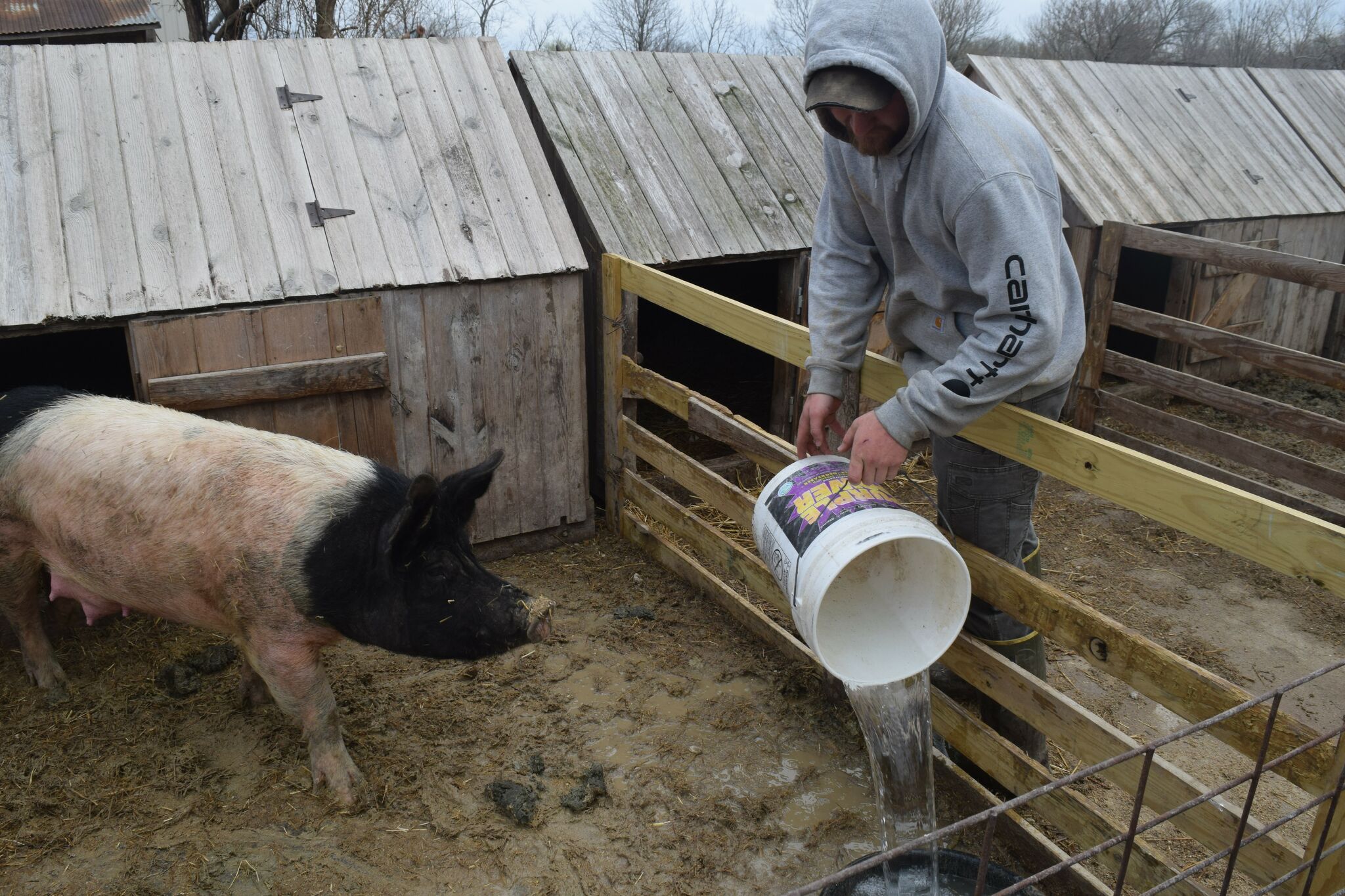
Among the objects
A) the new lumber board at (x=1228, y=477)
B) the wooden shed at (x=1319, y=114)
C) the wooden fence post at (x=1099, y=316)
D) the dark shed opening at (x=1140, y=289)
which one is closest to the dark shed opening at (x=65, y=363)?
the wooden fence post at (x=1099, y=316)

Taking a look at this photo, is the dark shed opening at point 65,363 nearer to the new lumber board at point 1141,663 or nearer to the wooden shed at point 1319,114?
the new lumber board at point 1141,663

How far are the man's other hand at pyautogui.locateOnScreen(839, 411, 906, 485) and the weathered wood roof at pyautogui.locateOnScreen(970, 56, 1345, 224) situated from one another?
16.2 feet

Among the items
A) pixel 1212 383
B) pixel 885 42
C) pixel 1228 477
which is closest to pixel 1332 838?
pixel 885 42

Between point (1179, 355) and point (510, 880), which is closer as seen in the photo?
point (510, 880)

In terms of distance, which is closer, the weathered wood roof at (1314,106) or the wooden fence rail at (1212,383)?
the wooden fence rail at (1212,383)

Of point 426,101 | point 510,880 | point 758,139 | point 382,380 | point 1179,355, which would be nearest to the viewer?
point 510,880

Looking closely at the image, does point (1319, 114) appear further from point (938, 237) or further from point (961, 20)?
point (961, 20)

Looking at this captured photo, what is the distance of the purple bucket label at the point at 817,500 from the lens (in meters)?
2.43

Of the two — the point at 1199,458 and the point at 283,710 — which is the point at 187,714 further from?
the point at 1199,458

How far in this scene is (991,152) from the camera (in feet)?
7.58

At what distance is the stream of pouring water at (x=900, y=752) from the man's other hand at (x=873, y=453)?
30.8 inches

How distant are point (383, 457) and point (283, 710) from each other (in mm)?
1568

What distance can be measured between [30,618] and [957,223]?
388 centimetres

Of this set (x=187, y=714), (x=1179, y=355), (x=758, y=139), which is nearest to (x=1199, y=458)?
(x=1179, y=355)
